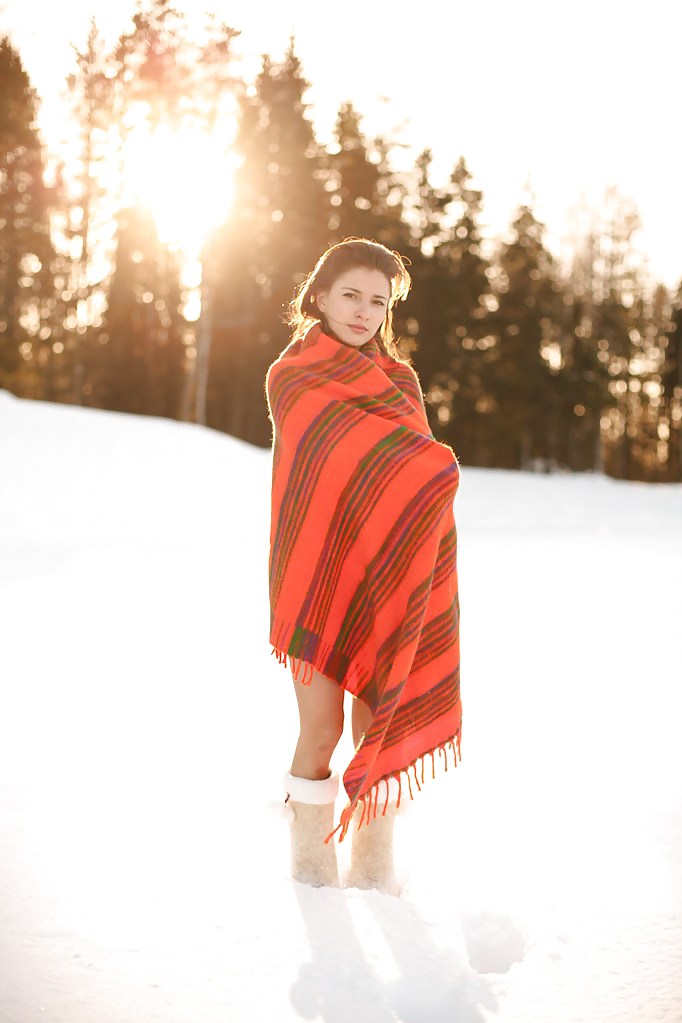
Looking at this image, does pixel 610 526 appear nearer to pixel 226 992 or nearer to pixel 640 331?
pixel 226 992

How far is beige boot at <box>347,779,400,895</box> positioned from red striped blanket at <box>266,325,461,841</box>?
0.22 ft

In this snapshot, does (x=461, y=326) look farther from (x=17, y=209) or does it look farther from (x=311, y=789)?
(x=311, y=789)

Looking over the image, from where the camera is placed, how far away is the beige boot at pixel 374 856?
275cm

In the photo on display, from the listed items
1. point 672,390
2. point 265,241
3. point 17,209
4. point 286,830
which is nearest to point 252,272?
point 265,241

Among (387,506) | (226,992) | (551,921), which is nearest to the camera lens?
(226,992)

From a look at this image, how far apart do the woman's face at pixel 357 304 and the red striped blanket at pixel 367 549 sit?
0.21 ft

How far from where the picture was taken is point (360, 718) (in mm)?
2861

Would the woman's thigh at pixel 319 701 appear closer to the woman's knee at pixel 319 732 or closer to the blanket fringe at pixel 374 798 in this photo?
the woman's knee at pixel 319 732

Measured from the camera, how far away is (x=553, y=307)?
1471 inches

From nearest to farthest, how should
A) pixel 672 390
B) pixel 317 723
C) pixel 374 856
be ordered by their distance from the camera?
pixel 317 723
pixel 374 856
pixel 672 390

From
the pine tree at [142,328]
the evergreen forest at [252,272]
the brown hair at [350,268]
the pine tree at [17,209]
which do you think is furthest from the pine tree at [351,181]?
the brown hair at [350,268]

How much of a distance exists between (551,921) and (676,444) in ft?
162

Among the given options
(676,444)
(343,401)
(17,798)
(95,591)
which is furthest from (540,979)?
(676,444)

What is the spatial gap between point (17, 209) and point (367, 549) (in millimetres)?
27221
